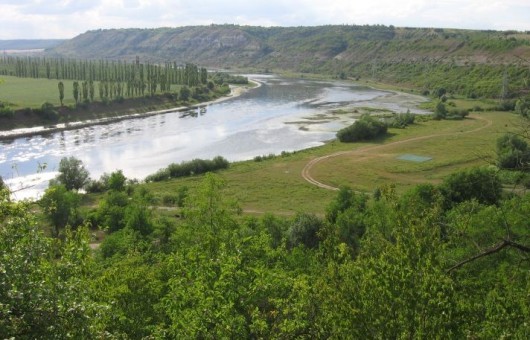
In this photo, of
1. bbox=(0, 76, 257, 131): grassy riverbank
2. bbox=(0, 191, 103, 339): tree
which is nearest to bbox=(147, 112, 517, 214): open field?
bbox=(0, 191, 103, 339): tree

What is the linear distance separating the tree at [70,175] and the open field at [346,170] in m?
7.64

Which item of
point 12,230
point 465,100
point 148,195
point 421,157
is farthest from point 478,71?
point 12,230

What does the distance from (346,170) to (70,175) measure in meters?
31.0

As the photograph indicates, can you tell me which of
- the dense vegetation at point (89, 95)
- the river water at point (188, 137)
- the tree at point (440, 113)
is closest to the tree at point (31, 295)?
the river water at point (188, 137)

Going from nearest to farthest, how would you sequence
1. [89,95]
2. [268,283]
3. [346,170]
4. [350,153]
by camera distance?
[268,283] → [346,170] → [350,153] → [89,95]

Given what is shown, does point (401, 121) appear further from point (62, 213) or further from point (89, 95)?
point (62, 213)

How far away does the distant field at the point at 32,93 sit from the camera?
96812mm

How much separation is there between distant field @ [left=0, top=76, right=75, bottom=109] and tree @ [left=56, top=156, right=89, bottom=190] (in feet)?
119

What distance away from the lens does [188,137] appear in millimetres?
82750

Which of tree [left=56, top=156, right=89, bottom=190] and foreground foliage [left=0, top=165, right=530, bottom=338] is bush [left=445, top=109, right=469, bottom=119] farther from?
foreground foliage [left=0, top=165, right=530, bottom=338]

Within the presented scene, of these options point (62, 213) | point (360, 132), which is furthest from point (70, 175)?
point (360, 132)

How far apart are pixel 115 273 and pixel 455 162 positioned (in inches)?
2107

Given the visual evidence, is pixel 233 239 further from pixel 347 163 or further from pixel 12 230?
pixel 347 163

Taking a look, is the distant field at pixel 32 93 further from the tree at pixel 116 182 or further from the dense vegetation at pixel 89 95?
the tree at pixel 116 182
